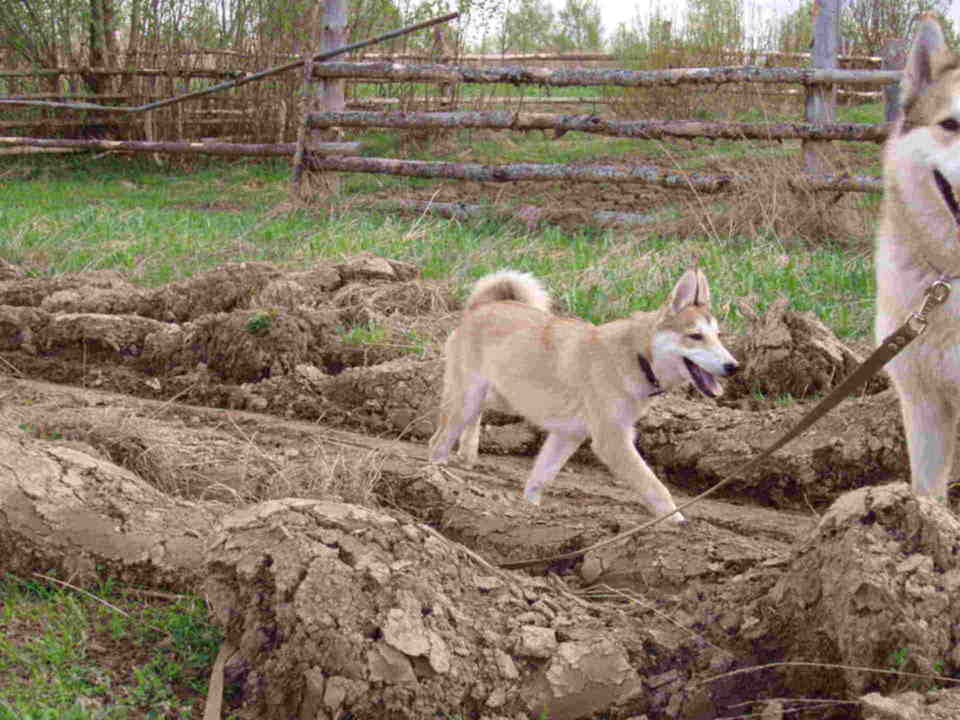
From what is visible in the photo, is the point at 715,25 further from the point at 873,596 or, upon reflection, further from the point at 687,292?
the point at 873,596

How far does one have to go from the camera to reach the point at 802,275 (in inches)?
286

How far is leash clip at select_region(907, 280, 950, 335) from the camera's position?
10.0 ft

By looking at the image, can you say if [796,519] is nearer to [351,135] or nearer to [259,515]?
[259,515]

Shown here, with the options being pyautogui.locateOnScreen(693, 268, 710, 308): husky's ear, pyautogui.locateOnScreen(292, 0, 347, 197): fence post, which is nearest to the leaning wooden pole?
pyautogui.locateOnScreen(292, 0, 347, 197): fence post

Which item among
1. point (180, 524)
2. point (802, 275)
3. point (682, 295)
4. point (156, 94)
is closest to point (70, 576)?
point (180, 524)

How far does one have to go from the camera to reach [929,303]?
314cm

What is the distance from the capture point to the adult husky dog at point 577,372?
14.6ft

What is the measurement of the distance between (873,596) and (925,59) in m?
1.70

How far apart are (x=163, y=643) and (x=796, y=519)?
8.53 feet

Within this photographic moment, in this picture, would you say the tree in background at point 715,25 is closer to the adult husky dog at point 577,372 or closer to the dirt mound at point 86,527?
the adult husky dog at point 577,372

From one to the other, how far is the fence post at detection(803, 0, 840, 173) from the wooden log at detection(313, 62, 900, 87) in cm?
15

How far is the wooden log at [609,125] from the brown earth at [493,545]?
4.00 m

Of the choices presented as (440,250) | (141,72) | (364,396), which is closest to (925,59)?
(364,396)

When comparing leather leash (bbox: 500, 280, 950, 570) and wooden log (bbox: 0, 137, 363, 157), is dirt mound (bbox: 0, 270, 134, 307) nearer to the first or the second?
leather leash (bbox: 500, 280, 950, 570)
